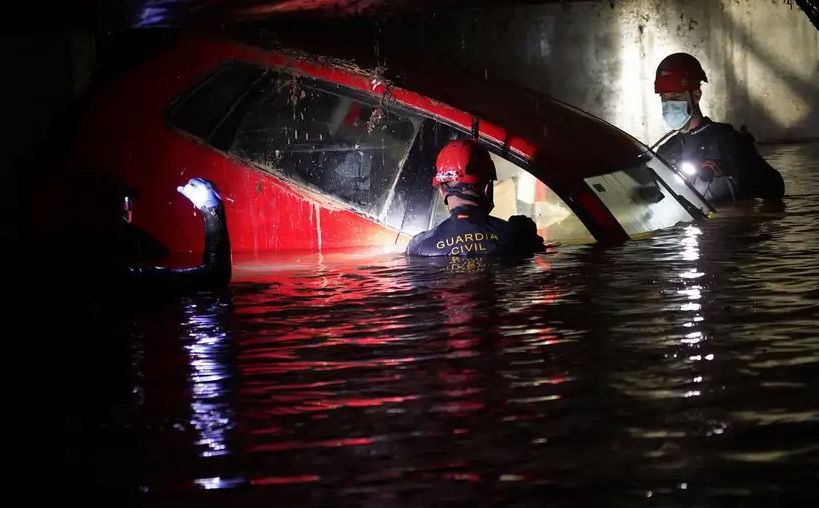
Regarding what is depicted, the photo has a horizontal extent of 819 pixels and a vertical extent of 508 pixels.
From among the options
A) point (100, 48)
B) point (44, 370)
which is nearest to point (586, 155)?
point (44, 370)

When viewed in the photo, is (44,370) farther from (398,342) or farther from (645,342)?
(645,342)

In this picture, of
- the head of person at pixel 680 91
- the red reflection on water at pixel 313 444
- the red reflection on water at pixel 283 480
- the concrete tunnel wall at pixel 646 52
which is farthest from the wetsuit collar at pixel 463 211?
the concrete tunnel wall at pixel 646 52

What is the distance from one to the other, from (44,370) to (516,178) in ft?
11.8

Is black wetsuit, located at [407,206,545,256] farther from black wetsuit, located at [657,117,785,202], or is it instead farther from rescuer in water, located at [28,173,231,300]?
black wetsuit, located at [657,117,785,202]

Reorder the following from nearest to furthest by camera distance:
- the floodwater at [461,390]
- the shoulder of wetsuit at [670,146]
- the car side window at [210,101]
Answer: the floodwater at [461,390]
the car side window at [210,101]
the shoulder of wetsuit at [670,146]

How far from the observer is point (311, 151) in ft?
27.2

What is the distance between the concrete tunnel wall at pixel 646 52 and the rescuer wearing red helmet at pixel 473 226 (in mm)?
11948

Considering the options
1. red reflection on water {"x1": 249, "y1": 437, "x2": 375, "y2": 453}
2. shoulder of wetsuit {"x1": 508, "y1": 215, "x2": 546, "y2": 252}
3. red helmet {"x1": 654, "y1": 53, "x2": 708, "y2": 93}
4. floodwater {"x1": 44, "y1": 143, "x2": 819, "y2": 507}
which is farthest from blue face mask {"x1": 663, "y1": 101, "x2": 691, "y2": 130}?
red reflection on water {"x1": 249, "y1": 437, "x2": 375, "y2": 453}

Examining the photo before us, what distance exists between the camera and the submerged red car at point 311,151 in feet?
26.8

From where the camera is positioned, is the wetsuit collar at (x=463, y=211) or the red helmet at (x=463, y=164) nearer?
the red helmet at (x=463, y=164)

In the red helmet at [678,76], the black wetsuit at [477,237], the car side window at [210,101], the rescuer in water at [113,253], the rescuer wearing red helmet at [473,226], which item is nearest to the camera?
the rescuer in water at [113,253]

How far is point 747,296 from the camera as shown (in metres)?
6.44

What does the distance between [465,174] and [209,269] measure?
1.54 m

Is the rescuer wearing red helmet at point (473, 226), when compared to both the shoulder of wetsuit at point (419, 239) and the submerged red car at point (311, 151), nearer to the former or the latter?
the shoulder of wetsuit at point (419, 239)
